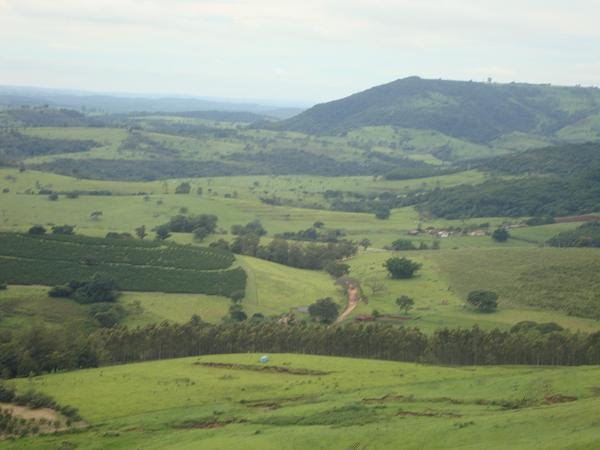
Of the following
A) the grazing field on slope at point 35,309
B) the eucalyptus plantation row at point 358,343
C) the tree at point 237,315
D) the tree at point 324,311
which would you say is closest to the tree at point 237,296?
the tree at point 237,315

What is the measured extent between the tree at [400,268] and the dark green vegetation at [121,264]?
21.7 m

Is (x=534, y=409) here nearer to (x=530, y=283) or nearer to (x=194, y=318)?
(x=194, y=318)

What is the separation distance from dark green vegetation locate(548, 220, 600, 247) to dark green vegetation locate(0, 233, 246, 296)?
217 ft

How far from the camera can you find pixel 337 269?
4555 inches

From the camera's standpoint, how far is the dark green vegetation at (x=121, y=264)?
98562 mm

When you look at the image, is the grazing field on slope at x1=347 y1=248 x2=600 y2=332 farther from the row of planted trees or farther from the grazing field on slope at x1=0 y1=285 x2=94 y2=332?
the grazing field on slope at x1=0 y1=285 x2=94 y2=332

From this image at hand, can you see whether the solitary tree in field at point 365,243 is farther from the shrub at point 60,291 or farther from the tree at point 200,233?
the shrub at point 60,291

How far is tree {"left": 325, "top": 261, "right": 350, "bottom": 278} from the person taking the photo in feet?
378

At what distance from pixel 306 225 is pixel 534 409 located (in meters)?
120

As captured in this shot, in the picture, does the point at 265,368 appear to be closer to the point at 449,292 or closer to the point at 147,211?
the point at 449,292

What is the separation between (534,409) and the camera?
48.7 meters

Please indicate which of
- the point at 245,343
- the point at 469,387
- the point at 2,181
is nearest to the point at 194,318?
the point at 245,343

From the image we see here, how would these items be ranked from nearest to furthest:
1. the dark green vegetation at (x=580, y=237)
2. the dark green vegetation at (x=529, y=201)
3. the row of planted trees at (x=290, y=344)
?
1. the row of planted trees at (x=290, y=344)
2. the dark green vegetation at (x=580, y=237)
3. the dark green vegetation at (x=529, y=201)

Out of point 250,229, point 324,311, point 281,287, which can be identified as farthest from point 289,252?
point 324,311
